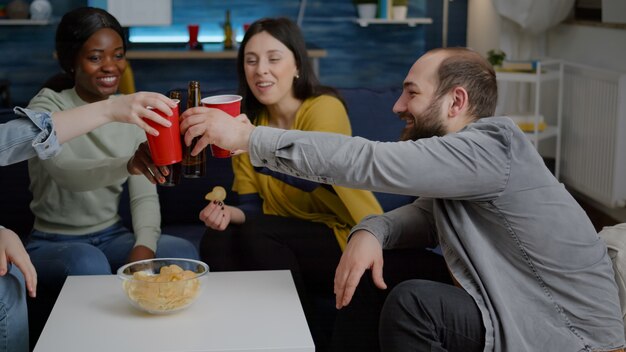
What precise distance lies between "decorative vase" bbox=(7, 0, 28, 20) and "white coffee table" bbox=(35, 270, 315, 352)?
52.6 inches

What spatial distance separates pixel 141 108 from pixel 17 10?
1541 mm

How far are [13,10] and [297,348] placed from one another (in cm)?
185

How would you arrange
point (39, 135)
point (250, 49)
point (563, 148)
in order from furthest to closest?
point (563, 148), point (250, 49), point (39, 135)

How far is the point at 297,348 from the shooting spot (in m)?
1.15

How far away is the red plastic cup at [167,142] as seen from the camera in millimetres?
1209

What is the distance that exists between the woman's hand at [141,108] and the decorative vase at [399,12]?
1662 mm

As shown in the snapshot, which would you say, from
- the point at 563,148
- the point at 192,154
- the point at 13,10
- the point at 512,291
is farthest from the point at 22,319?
the point at 563,148

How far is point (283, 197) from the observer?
1.84 metres

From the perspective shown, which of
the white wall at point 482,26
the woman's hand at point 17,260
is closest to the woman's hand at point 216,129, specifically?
the woman's hand at point 17,260

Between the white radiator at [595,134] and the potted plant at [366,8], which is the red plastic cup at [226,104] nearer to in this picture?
the white radiator at [595,134]

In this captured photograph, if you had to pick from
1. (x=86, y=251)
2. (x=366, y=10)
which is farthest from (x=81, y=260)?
(x=366, y=10)

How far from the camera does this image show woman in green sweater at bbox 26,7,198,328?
1690mm

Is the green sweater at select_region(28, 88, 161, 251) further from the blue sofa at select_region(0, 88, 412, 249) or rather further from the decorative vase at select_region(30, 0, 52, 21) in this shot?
the decorative vase at select_region(30, 0, 52, 21)

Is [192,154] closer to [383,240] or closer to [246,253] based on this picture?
[383,240]
